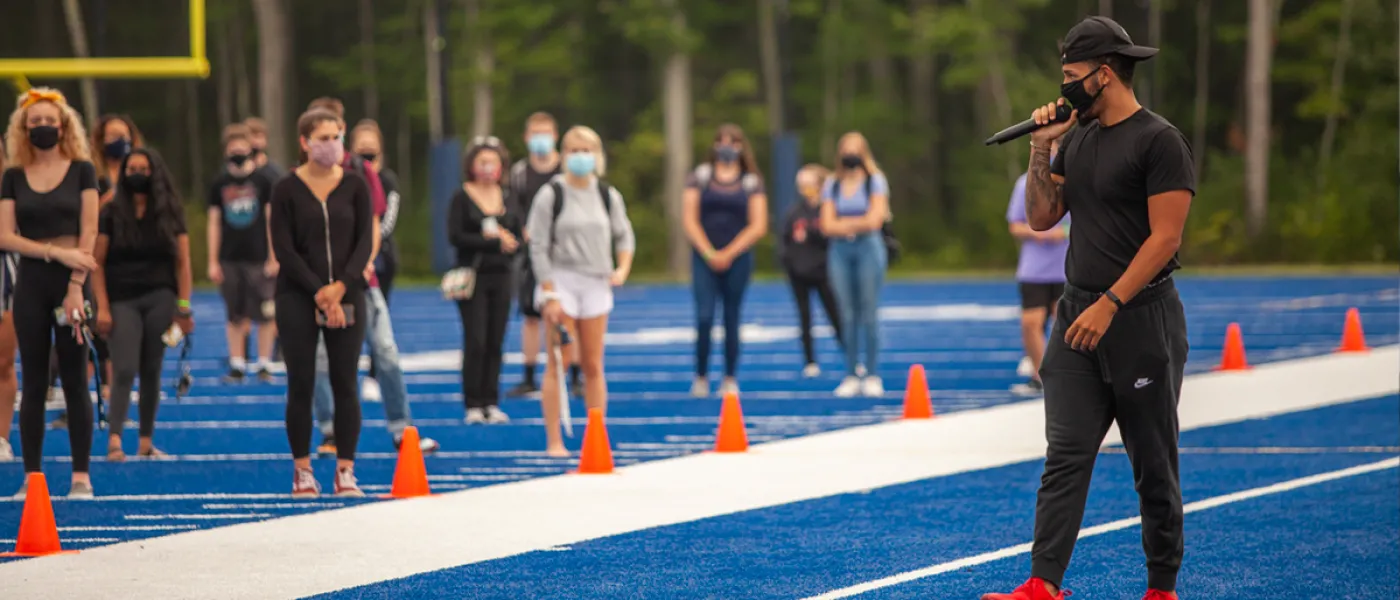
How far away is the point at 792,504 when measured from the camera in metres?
9.29

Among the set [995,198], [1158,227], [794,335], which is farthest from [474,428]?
[995,198]

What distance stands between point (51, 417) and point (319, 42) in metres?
36.4

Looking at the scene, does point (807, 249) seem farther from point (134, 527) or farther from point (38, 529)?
point (38, 529)

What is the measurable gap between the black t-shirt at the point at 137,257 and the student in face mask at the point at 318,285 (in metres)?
1.33

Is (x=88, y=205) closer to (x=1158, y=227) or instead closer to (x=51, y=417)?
(x=51, y=417)

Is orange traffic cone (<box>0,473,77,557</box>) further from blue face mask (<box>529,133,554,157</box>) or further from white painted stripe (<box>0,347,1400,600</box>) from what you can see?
blue face mask (<box>529,133,554,157</box>)

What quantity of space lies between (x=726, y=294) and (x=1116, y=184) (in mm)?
8450

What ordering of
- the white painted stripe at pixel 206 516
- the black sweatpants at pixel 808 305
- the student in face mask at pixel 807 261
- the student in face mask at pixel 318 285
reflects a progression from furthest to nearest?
the student in face mask at pixel 807 261
the black sweatpants at pixel 808 305
the student in face mask at pixel 318 285
the white painted stripe at pixel 206 516

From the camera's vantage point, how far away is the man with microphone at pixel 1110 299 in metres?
6.24

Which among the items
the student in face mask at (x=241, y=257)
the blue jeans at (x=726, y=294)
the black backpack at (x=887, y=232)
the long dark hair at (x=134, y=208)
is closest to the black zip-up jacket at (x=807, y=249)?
the black backpack at (x=887, y=232)

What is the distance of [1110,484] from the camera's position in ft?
32.1

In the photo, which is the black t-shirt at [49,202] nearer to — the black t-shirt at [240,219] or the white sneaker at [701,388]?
the black t-shirt at [240,219]

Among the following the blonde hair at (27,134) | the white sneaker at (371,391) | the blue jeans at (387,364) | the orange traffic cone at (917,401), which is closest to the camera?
the blonde hair at (27,134)

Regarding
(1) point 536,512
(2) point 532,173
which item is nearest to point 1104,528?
(1) point 536,512
